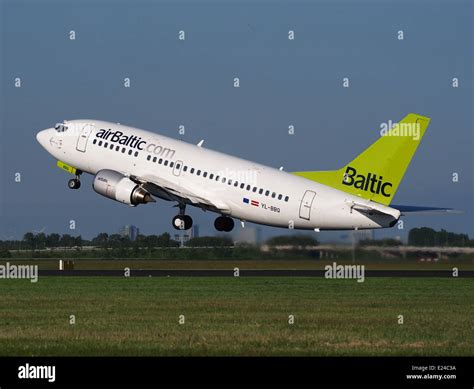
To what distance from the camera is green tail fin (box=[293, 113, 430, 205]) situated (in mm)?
62781

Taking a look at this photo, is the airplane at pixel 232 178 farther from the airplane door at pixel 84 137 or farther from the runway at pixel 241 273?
the runway at pixel 241 273

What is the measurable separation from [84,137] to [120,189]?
16.0 feet

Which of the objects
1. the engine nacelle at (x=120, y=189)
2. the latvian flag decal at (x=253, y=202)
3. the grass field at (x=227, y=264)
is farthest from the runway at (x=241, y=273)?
the engine nacelle at (x=120, y=189)

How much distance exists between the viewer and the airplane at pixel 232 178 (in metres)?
63.8

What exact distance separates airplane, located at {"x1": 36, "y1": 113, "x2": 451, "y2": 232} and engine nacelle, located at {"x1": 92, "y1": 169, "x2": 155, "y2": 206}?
60mm

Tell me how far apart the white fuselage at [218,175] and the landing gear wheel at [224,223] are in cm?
140

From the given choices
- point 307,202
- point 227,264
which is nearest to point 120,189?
point 227,264

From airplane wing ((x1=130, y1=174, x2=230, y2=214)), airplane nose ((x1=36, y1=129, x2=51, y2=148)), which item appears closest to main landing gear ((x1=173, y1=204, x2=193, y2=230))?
airplane wing ((x1=130, y1=174, x2=230, y2=214))

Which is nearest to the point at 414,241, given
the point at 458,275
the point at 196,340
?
the point at 458,275

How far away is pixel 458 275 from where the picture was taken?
68.1m

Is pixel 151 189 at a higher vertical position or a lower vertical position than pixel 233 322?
higher

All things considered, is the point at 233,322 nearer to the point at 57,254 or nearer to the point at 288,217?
the point at 288,217

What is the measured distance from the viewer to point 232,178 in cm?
6862
